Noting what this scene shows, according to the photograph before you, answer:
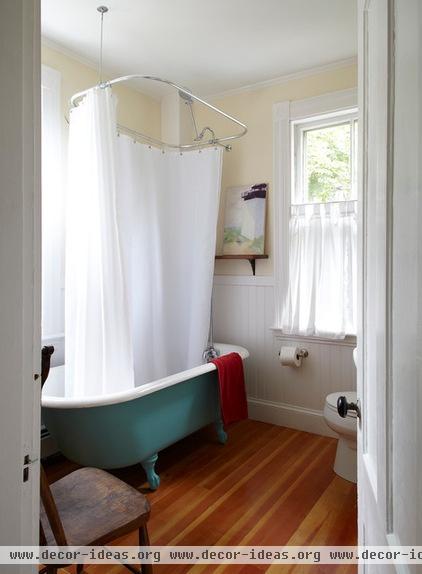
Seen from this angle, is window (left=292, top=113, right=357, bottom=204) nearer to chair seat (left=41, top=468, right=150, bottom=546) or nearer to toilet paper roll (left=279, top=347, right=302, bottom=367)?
toilet paper roll (left=279, top=347, right=302, bottom=367)

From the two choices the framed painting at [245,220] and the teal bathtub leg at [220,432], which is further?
the framed painting at [245,220]

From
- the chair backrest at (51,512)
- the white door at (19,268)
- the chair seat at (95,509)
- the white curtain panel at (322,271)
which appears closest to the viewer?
the white door at (19,268)

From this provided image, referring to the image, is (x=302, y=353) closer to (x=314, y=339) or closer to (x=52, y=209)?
(x=314, y=339)

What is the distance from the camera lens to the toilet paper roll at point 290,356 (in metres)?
2.90

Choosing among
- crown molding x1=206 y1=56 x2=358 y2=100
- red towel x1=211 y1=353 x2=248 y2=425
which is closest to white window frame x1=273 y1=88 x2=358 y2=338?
crown molding x1=206 y1=56 x2=358 y2=100

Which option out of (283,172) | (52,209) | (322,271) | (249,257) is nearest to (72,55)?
(52,209)

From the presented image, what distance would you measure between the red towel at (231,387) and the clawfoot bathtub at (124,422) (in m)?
0.22

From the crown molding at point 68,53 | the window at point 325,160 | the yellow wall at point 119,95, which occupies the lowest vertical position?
the window at point 325,160

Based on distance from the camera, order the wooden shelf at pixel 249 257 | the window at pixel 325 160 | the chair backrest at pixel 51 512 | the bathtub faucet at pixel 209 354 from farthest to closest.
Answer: the wooden shelf at pixel 249 257, the bathtub faucet at pixel 209 354, the window at pixel 325 160, the chair backrest at pixel 51 512

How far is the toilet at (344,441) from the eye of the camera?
7.31ft

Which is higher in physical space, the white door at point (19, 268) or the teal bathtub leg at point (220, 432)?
the white door at point (19, 268)

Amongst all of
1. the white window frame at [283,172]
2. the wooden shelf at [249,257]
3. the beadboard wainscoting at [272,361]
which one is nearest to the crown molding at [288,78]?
the white window frame at [283,172]

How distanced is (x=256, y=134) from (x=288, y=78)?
→ 46 centimetres

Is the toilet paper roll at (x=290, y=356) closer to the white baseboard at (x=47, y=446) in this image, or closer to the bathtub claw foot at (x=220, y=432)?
the bathtub claw foot at (x=220, y=432)
